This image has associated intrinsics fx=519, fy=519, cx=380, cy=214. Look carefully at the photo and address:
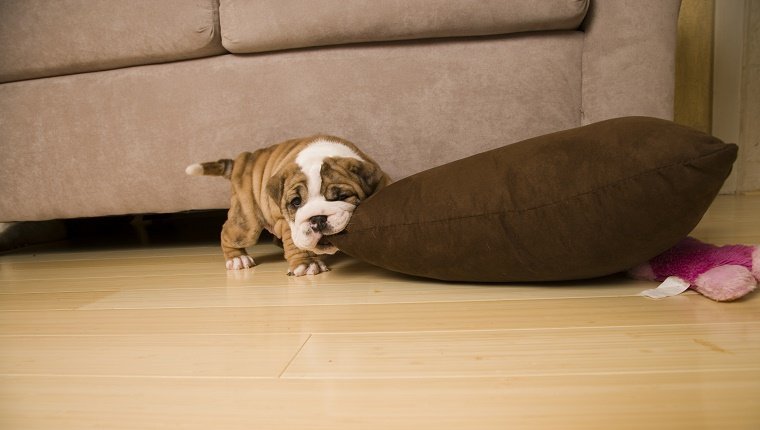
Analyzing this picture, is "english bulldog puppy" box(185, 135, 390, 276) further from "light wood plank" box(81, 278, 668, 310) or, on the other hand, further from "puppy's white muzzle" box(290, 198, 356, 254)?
"light wood plank" box(81, 278, 668, 310)

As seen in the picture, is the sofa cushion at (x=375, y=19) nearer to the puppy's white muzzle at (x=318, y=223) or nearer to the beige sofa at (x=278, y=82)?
the beige sofa at (x=278, y=82)

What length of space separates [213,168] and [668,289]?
160 centimetres

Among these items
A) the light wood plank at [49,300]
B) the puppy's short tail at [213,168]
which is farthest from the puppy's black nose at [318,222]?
the light wood plank at [49,300]

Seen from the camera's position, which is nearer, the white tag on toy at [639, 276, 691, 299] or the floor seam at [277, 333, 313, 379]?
the floor seam at [277, 333, 313, 379]

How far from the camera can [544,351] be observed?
0.97m

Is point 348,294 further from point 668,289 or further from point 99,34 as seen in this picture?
point 99,34

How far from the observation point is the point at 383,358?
3.25 ft

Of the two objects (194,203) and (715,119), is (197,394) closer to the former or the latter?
(194,203)

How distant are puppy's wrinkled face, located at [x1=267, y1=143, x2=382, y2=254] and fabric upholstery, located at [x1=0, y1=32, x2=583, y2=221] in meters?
0.33

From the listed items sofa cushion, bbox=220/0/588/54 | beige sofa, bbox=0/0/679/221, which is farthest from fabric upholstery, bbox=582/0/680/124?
sofa cushion, bbox=220/0/588/54

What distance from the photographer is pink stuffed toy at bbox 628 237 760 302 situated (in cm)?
118

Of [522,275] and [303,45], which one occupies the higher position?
[303,45]

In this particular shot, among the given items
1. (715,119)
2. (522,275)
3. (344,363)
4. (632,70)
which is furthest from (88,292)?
(715,119)

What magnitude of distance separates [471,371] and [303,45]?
1557mm
